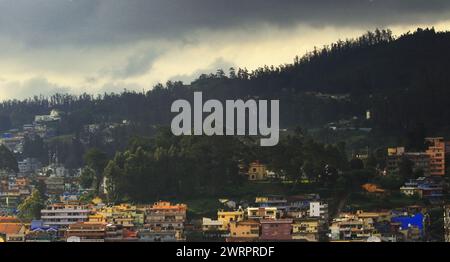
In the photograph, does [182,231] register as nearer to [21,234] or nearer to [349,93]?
[21,234]

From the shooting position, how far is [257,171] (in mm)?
17359

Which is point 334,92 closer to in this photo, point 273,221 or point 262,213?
point 262,213

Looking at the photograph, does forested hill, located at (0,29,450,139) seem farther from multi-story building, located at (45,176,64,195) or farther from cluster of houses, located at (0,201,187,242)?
cluster of houses, located at (0,201,187,242)

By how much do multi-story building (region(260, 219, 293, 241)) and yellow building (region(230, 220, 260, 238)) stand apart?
10 cm

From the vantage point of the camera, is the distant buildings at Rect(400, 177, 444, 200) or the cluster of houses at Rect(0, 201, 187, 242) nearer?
the cluster of houses at Rect(0, 201, 187, 242)

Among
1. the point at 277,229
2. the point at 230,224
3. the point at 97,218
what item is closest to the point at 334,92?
the point at 230,224

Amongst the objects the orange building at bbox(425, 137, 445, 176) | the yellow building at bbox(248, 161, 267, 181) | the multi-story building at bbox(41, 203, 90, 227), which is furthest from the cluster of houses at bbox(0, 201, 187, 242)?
the orange building at bbox(425, 137, 445, 176)

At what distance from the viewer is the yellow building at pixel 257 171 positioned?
1734cm

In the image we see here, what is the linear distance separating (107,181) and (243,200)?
2.00 metres

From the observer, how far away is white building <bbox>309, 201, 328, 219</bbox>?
16328 millimetres

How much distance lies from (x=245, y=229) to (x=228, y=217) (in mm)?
874

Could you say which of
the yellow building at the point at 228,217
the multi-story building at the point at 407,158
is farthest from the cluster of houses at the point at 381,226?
the yellow building at the point at 228,217

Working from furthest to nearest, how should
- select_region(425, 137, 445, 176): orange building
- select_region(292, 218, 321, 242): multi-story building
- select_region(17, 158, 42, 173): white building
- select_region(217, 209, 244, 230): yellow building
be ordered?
select_region(17, 158, 42, 173): white building < select_region(425, 137, 445, 176): orange building < select_region(217, 209, 244, 230): yellow building < select_region(292, 218, 321, 242): multi-story building
